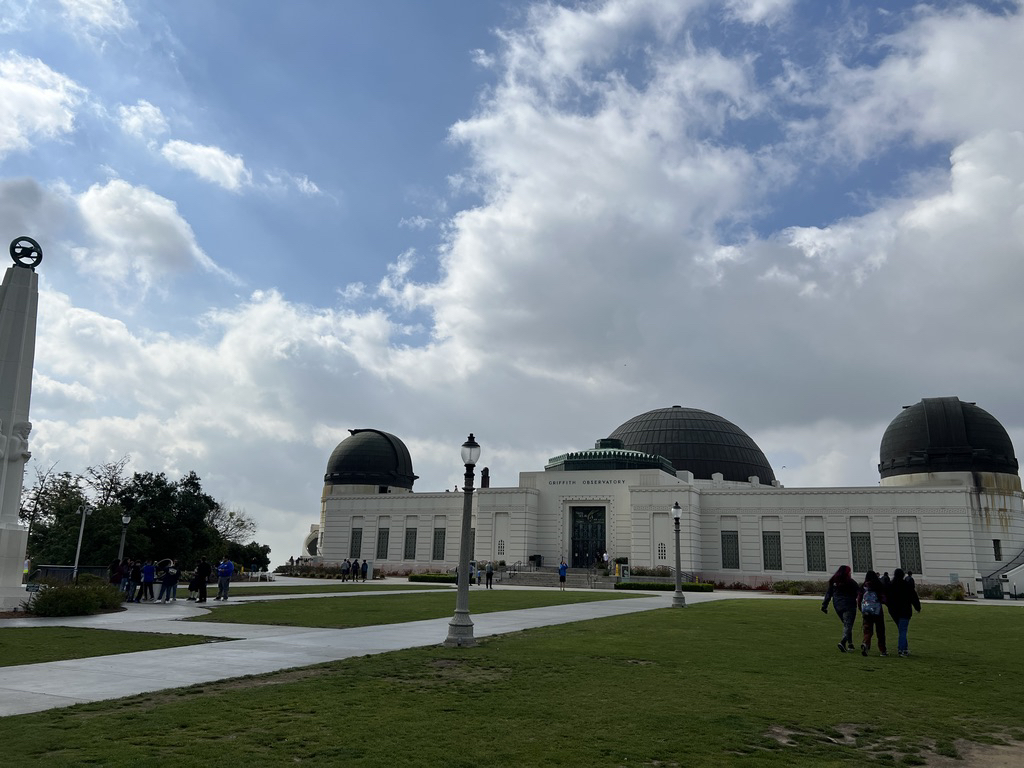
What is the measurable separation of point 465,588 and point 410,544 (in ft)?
178

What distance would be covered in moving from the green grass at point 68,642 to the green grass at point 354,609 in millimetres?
4018

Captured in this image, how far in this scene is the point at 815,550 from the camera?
56312mm

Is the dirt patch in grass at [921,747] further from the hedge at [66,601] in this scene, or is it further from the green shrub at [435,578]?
the green shrub at [435,578]

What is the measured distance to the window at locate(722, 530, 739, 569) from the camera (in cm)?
5847

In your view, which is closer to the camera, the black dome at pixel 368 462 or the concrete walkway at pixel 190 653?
the concrete walkway at pixel 190 653

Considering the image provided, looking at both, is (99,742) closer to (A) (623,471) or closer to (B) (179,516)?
(B) (179,516)

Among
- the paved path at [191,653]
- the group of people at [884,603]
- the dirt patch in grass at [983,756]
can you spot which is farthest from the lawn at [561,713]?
the paved path at [191,653]

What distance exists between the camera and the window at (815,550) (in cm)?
5603

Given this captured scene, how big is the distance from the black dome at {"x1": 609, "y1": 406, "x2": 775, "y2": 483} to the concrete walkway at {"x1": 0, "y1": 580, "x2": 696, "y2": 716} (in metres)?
49.8

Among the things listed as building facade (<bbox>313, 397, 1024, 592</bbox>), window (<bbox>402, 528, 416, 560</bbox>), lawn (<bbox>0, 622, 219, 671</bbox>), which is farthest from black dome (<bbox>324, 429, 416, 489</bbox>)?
lawn (<bbox>0, 622, 219, 671</bbox>)

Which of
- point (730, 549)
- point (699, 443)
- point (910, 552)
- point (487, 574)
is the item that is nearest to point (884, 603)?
point (487, 574)

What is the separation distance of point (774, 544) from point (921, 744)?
51910 millimetres

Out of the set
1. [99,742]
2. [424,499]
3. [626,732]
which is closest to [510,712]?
[626,732]

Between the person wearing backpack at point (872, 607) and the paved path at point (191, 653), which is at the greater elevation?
the person wearing backpack at point (872, 607)
